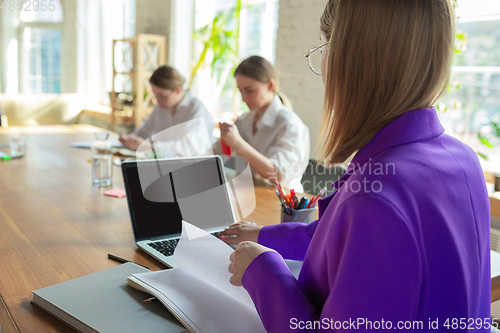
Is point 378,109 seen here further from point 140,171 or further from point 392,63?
point 140,171

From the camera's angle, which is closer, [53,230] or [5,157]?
[53,230]

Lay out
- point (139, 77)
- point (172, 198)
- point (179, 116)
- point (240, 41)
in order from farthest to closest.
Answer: point (139, 77) < point (240, 41) < point (179, 116) < point (172, 198)

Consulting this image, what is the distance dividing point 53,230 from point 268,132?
4.54 ft

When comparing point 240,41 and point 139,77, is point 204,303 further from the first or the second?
point 139,77

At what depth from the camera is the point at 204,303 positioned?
31.0 inches

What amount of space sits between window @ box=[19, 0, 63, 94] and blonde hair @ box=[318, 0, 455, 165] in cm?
810

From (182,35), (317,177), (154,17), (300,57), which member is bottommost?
(317,177)

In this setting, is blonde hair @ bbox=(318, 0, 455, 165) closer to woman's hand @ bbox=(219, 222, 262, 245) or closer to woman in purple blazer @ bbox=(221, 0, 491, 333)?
woman in purple blazer @ bbox=(221, 0, 491, 333)

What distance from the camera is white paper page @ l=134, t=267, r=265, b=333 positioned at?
74 cm

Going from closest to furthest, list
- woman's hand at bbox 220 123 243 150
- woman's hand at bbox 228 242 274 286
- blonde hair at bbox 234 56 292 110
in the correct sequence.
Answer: woman's hand at bbox 228 242 274 286 → woman's hand at bbox 220 123 243 150 → blonde hair at bbox 234 56 292 110

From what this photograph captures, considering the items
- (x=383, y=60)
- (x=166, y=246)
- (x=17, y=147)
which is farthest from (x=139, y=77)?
(x=383, y=60)

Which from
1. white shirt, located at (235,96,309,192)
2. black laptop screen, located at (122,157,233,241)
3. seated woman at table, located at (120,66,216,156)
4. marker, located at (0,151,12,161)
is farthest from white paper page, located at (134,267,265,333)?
marker, located at (0,151,12,161)

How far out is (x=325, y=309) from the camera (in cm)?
55

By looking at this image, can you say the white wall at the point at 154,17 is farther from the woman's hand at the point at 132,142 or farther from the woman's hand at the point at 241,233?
the woman's hand at the point at 241,233
